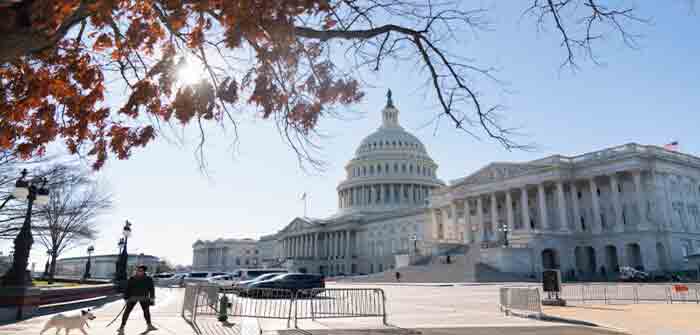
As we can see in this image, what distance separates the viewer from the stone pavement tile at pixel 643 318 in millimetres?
13664

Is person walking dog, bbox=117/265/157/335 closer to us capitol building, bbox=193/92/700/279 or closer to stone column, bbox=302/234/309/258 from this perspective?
us capitol building, bbox=193/92/700/279

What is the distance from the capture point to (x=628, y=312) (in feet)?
61.2

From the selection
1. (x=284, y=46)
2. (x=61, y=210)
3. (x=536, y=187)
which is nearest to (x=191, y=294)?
(x=284, y=46)

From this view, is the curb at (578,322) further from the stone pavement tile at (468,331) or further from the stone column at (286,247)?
the stone column at (286,247)

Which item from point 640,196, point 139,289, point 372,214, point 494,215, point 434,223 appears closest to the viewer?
point 139,289

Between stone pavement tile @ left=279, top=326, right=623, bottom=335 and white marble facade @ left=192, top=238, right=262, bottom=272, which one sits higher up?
white marble facade @ left=192, top=238, right=262, bottom=272

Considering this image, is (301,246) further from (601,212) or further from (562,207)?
(601,212)

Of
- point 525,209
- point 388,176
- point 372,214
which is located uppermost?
point 388,176

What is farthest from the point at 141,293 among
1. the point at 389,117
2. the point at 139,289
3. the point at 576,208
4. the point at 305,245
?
the point at 389,117

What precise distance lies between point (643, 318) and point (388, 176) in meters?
114

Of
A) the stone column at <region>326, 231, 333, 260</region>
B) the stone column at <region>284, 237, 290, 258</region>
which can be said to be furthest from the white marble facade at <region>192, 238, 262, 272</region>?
the stone column at <region>326, 231, 333, 260</region>

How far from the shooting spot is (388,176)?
13012 cm

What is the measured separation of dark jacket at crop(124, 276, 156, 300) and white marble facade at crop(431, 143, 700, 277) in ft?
179

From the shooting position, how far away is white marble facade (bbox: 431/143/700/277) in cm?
6156
